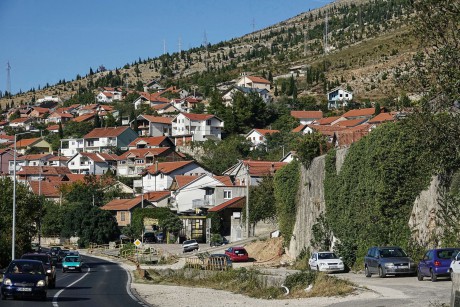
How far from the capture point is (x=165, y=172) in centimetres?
11569

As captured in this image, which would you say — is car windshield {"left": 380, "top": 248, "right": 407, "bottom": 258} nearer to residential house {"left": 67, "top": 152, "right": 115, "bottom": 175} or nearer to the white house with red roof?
the white house with red roof

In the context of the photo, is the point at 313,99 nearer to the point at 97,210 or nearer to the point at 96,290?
the point at 97,210

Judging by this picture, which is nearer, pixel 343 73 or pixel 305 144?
pixel 305 144

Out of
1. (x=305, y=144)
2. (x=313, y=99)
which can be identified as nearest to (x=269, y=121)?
(x=313, y=99)

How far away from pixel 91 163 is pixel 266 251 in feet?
268

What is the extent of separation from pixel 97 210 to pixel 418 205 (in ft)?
200

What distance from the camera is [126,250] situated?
80.6 meters

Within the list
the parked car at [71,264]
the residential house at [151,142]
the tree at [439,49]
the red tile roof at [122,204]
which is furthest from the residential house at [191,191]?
the tree at [439,49]

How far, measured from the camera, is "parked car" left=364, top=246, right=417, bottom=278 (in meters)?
35.6

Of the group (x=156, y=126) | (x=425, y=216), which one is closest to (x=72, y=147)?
(x=156, y=126)

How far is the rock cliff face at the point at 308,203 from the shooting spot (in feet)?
173

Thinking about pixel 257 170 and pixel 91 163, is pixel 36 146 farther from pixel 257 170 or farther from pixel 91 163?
pixel 257 170

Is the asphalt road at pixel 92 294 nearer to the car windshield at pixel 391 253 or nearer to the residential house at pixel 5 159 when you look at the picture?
the car windshield at pixel 391 253

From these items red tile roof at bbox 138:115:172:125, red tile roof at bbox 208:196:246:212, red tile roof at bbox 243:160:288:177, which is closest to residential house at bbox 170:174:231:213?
red tile roof at bbox 243:160:288:177
